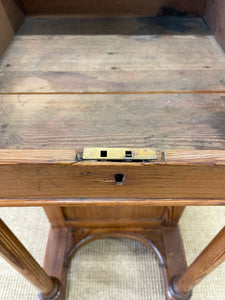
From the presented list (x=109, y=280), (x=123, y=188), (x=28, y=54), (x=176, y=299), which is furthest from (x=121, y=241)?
(x=28, y=54)

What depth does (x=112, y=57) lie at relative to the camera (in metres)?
0.55

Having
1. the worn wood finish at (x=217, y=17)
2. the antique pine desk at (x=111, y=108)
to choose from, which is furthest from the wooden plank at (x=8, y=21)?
the worn wood finish at (x=217, y=17)

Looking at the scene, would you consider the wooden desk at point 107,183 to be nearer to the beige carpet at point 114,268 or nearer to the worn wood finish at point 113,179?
the worn wood finish at point 113,179

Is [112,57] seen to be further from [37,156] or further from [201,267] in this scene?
[201,267]

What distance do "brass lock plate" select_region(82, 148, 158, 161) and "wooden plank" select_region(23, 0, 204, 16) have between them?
0.49 meters

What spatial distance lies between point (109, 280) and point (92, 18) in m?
0.85

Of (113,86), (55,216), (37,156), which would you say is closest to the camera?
(37,156)

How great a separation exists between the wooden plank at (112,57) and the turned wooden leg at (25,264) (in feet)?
0.97

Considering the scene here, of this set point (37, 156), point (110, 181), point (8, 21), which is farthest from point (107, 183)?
point (8, 21)

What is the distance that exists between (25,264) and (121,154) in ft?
1.34

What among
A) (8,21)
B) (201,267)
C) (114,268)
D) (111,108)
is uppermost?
(8,21)

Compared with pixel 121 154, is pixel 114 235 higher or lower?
lower

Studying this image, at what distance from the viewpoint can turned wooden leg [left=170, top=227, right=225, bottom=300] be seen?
516 mm

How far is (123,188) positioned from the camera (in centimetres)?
41
